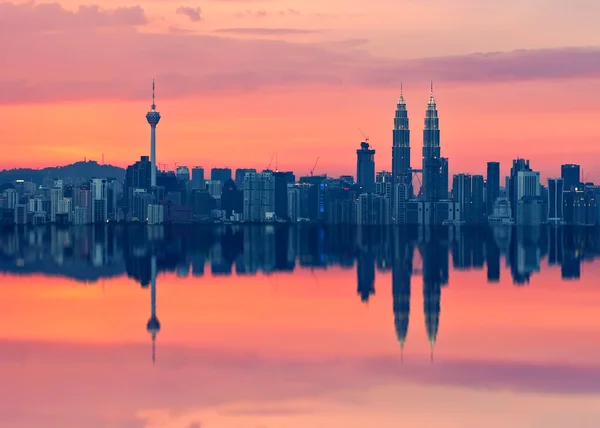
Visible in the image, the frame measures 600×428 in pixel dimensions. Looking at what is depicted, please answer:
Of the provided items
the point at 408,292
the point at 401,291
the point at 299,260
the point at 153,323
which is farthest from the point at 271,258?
the point at 153,323

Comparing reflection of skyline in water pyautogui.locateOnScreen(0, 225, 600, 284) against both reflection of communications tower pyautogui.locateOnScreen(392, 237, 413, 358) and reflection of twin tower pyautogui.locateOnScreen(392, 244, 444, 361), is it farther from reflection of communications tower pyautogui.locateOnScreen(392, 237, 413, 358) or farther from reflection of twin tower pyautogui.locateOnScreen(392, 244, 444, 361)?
reflection of communications tower pyautogui.locateOnScreen(392, 237, 413, 358)

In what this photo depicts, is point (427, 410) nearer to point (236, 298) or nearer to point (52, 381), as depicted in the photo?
point (52, 381)

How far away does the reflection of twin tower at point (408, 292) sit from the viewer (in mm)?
39300

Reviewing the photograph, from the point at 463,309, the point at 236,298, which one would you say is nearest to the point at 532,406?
the point at 463,309

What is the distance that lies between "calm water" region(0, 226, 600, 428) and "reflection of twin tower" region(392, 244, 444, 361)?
0.49 feet

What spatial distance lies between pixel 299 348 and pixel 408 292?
1861 centimetres

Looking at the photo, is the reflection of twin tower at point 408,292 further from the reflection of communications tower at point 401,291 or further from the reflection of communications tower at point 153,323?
the reflection of communications tower at point 153,323

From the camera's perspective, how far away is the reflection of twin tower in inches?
1547

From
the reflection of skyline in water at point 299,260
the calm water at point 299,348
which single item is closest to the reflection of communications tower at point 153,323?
the reflection of skyline in water at point 299,260

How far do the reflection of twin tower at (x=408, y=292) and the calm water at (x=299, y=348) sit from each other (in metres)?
0.15

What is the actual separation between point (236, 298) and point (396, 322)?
428 inches

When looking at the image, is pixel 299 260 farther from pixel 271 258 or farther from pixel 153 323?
pixel 153 323

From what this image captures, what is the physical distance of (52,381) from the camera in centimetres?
2898

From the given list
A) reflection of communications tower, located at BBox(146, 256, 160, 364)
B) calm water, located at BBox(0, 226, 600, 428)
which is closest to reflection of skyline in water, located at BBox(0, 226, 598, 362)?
reflection of communications tower, located at BBox(146, 256, 160, 364)
